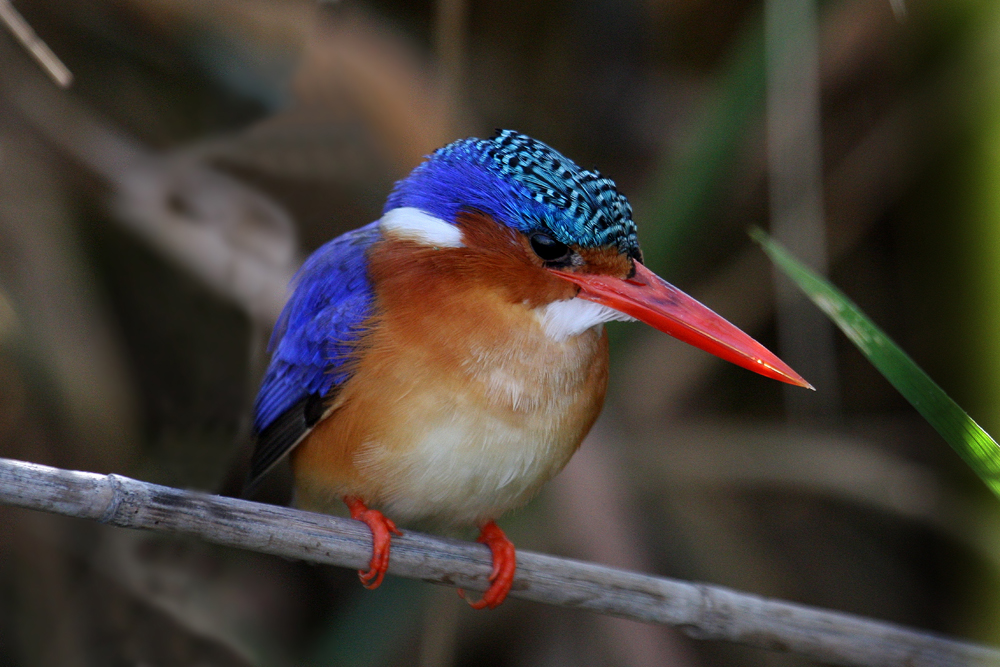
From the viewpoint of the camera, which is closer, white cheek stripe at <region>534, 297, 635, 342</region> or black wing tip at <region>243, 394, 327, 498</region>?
white cheek stripe at <region>534, 297, 635, 342</region>

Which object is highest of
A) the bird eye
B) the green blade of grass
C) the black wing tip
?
the bird eye

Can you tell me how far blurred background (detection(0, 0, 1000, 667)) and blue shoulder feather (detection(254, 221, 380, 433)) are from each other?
0.19m

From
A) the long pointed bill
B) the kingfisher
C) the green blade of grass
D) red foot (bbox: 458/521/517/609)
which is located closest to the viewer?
the green blade of grass

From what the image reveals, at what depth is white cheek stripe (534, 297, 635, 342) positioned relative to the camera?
1600mm

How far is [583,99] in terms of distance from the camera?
3.11m

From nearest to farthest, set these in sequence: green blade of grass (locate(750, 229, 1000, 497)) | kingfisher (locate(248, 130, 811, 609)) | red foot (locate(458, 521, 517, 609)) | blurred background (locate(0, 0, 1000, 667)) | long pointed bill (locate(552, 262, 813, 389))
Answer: green blade of grass (locate(750, 229, 1000, 497)) < long pointed bill (locate(552, 262, 813, 389)) < kingfisher (locate(248, 130, 811, 609)) < red foot (locate(458, 521, 517, 609)) < blurred background (locate(0, 0, 1000, 667))

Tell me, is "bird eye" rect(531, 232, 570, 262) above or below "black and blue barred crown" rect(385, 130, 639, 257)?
below

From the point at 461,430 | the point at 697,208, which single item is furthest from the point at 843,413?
the point at 461,430

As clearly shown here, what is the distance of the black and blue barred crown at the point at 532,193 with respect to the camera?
153 centimetres

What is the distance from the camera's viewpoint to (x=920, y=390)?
1155 millimetres

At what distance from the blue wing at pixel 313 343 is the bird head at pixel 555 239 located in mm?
224

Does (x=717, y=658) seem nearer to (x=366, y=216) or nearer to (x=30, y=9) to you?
(x=366, y=216)

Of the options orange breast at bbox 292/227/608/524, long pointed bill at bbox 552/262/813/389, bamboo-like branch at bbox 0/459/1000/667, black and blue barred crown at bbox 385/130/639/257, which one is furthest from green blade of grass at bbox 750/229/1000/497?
bamboo-like branch at bbox 0/459/1000/667

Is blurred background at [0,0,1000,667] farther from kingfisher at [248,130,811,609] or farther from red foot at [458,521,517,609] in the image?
red foot at [458,521,517,609]
